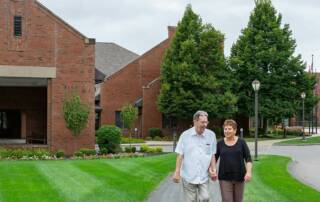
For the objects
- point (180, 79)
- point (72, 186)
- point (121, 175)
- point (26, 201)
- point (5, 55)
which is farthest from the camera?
point (180, 79)

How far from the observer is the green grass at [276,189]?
41.5 feet

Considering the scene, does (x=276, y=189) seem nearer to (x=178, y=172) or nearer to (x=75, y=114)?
(x=178, y=172)

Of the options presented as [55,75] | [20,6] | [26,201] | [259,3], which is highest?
[259,3]

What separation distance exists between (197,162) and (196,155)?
0.10m

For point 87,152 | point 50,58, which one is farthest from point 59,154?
point 50,58

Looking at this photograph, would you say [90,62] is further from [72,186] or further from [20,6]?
[72,186]

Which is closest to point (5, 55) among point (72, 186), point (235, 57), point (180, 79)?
point (72, 186)

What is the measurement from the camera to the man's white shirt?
8430 mm

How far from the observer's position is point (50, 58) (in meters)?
28.3

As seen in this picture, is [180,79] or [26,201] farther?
[180,79]

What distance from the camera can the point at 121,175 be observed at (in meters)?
16.5

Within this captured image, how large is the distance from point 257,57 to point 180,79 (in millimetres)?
8276

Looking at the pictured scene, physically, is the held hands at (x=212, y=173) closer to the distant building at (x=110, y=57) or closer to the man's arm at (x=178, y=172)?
the man's arm at (x=178, y=172)

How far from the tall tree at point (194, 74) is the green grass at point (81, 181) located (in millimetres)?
25924
